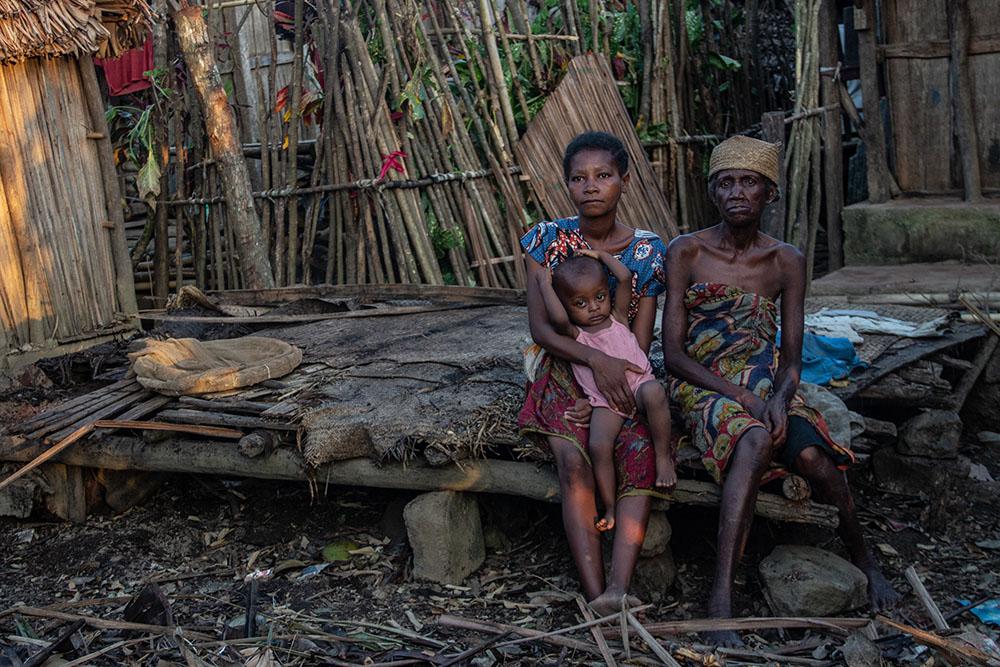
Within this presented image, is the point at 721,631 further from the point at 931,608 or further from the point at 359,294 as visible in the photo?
the point at 359,294

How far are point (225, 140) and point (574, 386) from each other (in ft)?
11.8

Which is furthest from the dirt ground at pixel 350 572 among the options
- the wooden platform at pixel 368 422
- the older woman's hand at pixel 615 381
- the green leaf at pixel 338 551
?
the older woman's hand at pixel 615 381

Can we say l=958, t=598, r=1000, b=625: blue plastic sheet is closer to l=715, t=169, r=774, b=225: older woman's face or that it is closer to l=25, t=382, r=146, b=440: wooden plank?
l=715, t=169, r=774, b=225: older woman's face

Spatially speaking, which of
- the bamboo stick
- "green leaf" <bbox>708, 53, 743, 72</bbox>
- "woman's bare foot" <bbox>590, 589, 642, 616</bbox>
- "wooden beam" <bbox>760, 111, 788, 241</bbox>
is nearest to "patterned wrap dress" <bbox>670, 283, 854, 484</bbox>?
"woman's bare foot" <bbox>590, 589, 642, 616</bbox>

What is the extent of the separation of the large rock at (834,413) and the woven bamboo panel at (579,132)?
3.26m

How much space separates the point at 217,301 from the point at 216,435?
216 cm

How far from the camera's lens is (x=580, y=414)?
11.8 ft

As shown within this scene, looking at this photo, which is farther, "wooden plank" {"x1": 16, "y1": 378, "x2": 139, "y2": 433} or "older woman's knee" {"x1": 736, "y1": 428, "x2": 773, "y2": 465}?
"wooden plank" {"x1": 16, "y1": 378, "x2": 139, "y2": 433}

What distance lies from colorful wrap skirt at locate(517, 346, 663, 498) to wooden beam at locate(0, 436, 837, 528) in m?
0.15

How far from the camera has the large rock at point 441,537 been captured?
3.90 metres

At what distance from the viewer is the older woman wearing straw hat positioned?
132 inches

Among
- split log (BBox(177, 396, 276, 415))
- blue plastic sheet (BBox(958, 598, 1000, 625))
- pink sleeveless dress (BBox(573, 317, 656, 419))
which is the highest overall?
pink sleeveless dress (BBox(573, 317, 656, 419))

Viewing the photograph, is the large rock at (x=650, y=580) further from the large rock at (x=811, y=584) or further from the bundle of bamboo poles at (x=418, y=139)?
the bundle of bamboo poles at (x=418, y=139)

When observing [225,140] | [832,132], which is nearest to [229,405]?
[225,140]
